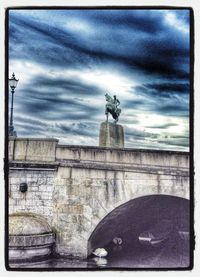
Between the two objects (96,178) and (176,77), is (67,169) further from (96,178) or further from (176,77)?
(176,77)

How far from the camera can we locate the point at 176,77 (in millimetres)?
7020

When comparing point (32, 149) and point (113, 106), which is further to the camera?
point (32, 149)

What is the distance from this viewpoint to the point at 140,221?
27.1 ft

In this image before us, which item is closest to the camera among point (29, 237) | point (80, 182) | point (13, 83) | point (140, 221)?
point (13, 83)

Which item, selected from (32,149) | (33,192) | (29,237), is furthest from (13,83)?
(29,237)

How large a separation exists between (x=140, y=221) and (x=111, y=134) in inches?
71.1

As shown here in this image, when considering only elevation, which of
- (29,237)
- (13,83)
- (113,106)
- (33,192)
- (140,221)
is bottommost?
(29,237)

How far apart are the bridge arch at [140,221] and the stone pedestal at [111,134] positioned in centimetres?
95

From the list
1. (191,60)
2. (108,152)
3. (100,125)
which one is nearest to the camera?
(191,60)

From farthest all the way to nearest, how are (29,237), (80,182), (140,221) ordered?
(140,221) < (80,182) < (29,237)

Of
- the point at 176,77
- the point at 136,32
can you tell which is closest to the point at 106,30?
the point at 136,32

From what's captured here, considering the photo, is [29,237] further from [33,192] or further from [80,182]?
[80,182]

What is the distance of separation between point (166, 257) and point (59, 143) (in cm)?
209

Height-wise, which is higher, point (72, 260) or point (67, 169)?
point (67, 169)
